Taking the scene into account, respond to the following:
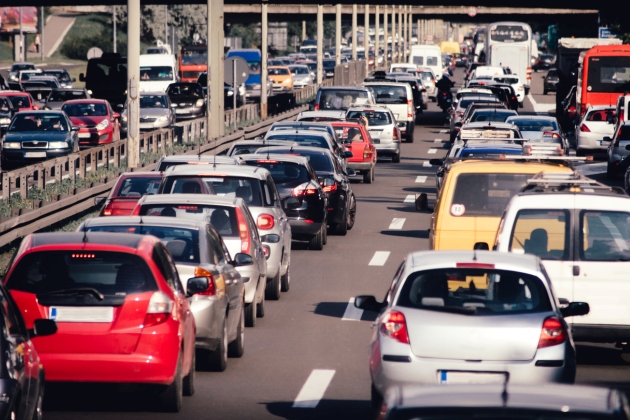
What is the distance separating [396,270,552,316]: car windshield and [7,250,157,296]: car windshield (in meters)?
1.91

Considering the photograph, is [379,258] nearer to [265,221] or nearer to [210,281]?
[265,221]

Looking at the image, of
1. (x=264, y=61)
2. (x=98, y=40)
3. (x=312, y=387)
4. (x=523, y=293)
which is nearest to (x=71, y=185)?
(x=312, y=387)

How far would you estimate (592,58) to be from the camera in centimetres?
4981

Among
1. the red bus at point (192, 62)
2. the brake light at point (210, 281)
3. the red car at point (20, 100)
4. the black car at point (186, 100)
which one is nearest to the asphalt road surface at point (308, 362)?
the brake light at point (210, 281)

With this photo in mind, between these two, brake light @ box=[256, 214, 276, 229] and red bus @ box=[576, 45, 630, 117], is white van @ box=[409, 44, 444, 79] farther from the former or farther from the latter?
brake light @ box=[256, 214, 276, 229]

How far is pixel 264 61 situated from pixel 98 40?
75403 mm

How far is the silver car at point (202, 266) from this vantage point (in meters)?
11.3

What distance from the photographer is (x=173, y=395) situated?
33.1 feet

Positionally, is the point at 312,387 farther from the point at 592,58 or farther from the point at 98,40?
the point at 98,40

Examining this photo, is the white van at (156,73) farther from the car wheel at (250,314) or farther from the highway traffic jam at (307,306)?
the car wheel at (250,314)

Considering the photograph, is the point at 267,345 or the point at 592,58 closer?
the point at 267,345

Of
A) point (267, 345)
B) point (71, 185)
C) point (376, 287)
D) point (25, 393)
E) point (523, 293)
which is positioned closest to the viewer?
point (25, 393)

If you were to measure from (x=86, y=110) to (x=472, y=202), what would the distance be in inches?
1201

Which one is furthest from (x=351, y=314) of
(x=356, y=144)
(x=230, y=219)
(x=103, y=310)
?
(x=356, y=144)
